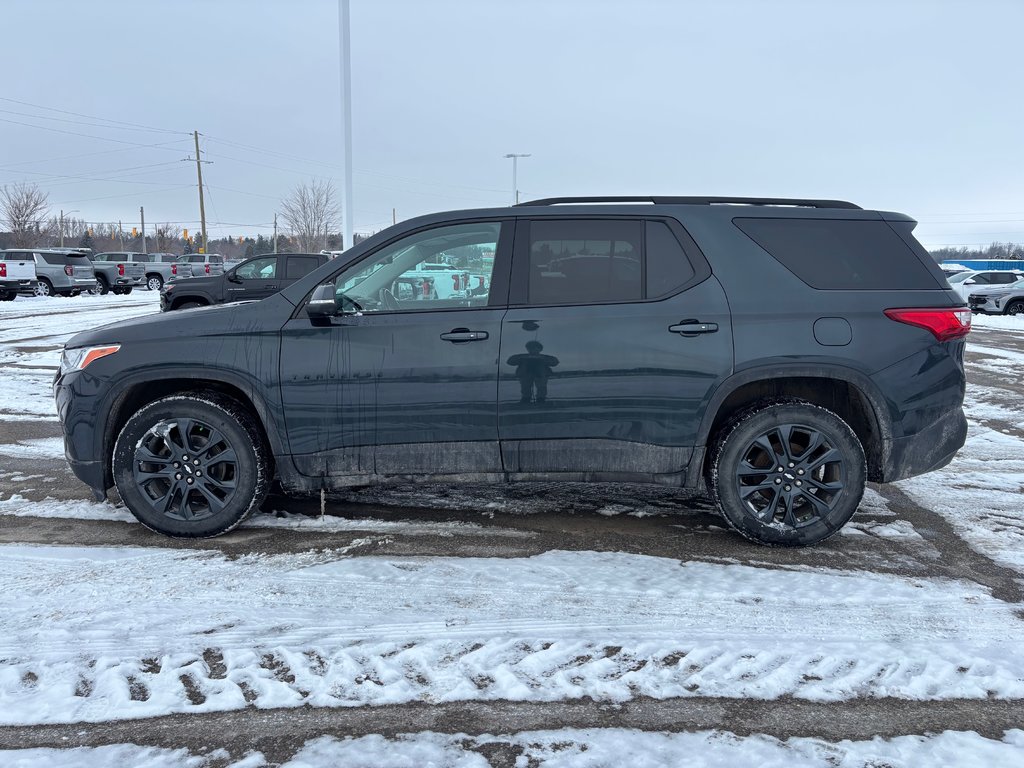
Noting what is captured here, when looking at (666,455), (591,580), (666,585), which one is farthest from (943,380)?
(591,580)

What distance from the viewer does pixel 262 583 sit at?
349 cm

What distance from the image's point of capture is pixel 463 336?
151 inches

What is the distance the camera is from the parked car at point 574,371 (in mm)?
3812

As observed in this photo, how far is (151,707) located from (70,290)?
96.7 feet

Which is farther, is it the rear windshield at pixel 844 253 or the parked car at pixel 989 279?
the parked car at pixel 989 279

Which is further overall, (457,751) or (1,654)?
(1,654)

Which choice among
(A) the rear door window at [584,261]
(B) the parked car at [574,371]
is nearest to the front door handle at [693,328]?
(B) the parked car at [574,371]

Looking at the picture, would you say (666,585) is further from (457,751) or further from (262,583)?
(262,583)

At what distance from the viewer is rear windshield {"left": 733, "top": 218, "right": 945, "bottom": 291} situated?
3.90 metres

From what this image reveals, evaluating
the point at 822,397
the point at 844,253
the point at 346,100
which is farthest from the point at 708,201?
the point at 346,100

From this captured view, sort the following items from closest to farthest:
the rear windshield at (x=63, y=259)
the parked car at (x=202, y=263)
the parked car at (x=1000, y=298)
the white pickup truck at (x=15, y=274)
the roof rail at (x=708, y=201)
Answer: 1. the roof rail at (x=708, y=201)
2. the parked car at (x=1000, y=298)
3. the white pickup truck at (x=15, y=274)
4. the rear windshield at (x=63, y=259)
5. the parked car at (x=202, y=263)

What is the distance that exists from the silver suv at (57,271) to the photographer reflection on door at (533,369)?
2815 cm

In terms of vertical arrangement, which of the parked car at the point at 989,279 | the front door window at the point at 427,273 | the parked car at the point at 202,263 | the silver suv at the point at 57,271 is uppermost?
the parked car at the point at 202,263

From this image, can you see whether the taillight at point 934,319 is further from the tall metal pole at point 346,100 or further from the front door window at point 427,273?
the tall metal pole at point 346,100
